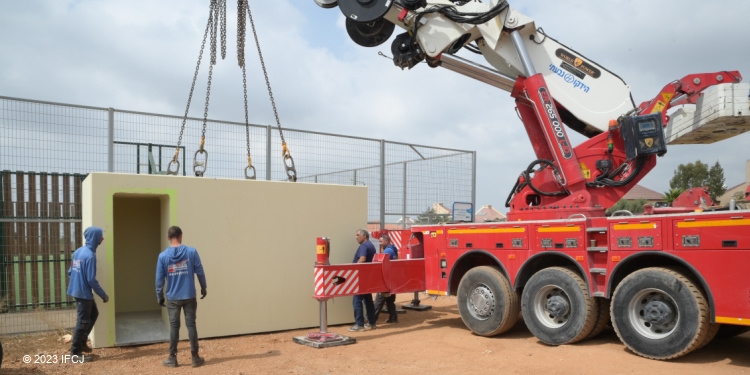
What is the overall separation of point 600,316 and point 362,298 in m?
3.89

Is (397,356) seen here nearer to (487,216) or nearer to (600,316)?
(600,316)

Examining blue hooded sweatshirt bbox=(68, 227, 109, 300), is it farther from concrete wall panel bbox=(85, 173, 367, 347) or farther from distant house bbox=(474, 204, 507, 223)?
distant house bbox=(474, 204, 507, 223)

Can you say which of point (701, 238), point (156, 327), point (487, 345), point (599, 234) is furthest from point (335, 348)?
point (701, 238)

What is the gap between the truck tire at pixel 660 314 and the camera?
6.95 metres

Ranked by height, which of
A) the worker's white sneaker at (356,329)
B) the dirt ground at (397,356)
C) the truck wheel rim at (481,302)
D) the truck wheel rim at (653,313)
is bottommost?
the worker's white sneaker at (356,329)

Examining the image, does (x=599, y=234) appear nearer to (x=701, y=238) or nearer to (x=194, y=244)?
(x=701, y=238)

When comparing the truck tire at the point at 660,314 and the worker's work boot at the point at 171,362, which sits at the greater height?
the truck tire at the point at 660,314

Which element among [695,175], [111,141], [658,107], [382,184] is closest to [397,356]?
[658,107]

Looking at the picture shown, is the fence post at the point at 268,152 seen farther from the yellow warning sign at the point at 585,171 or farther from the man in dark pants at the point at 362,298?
the yellow warning sign at the point at 585,171

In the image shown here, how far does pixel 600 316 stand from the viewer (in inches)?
330

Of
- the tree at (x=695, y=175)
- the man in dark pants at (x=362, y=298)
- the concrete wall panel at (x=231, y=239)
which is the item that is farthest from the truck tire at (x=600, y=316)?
the tree at (x=695, y=175)

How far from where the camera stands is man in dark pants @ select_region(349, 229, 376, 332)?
1042 centimetres

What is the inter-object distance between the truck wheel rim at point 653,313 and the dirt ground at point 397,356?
373mm

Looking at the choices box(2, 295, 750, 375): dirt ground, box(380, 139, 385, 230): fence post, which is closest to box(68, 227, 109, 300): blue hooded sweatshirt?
box(2, 295, 750, 375): dirt ground
